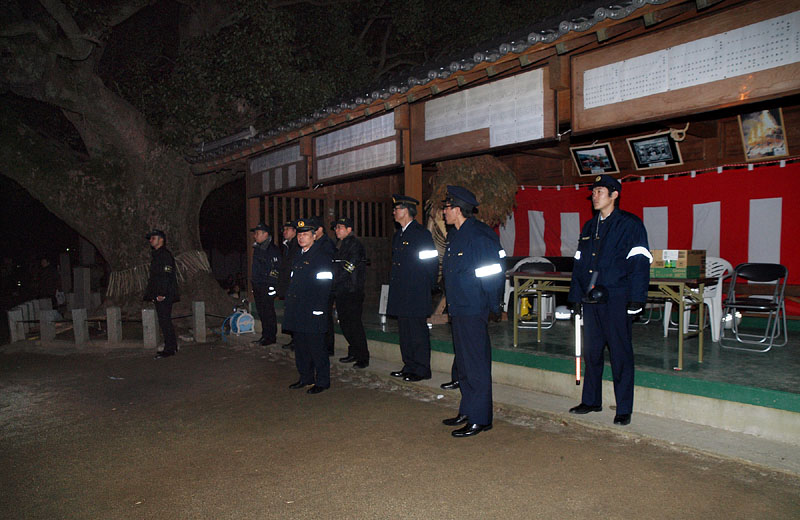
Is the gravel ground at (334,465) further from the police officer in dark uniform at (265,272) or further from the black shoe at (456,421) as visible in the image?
the police officer in dark uniform at (265,272)

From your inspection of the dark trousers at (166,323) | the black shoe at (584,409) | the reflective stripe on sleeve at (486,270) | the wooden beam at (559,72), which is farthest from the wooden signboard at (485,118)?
the dark trousers at (166,323)

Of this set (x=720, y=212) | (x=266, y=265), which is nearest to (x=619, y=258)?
(x=720, y=212)

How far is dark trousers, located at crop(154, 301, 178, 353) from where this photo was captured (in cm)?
820

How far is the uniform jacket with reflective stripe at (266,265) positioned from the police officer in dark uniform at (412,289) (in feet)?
9.51

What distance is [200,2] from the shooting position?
12250 mm

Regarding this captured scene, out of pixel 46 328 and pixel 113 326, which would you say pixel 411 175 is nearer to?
pixel 113 326

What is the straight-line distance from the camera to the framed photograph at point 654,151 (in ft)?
26.4

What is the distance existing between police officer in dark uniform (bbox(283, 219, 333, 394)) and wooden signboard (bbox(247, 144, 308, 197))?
4.09 metres

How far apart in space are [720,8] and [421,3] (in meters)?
10.9

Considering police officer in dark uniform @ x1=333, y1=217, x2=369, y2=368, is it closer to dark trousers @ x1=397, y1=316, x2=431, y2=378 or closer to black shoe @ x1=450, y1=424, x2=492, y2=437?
dark trousers @ x1=397, y1=316, x2=431, y2=378

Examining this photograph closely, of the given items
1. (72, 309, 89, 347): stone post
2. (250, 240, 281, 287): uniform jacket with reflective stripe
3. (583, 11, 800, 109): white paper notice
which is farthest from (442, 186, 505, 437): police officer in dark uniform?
(72, 309, 89, 347): stone post

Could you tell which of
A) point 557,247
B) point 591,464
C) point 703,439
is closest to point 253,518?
point 591,464

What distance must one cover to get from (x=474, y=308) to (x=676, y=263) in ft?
7.53

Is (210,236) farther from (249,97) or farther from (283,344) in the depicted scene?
(283,344)
